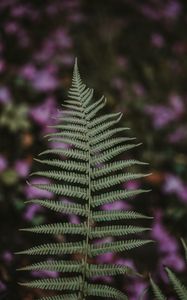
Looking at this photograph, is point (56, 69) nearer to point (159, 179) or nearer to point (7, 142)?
point (7, 142)

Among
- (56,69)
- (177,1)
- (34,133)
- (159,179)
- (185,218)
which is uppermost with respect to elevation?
(177,1)

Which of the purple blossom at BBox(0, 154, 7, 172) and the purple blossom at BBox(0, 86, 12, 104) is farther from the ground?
the purple blossom at BBox(0, 86, 12, 104)

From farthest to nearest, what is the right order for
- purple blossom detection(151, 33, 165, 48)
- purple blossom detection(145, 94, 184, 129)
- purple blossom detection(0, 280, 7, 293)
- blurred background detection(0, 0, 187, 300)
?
purple blossom detection(151, 33, 165, 48), purple blossom detection(145, 94, 184, 129), blurred background detection(0, 0, 187, 300), purple blossom detection(0, 280, 7, 293)

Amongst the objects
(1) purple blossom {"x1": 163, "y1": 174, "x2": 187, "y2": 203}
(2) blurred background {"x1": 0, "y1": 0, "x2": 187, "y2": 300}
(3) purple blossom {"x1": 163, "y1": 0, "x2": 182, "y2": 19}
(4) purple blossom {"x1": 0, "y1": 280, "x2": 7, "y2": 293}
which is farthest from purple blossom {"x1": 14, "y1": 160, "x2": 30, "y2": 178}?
(3) purple blossom {"x1": 163, "y1": 0, "x2": 182, "y2": 19}

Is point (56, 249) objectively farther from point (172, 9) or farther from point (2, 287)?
point (172, 9)

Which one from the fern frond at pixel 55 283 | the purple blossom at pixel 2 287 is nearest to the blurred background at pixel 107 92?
the purple blossom at pixel 2 287

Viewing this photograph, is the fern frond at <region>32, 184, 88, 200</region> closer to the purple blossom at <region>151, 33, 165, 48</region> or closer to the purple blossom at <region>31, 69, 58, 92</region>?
the purple blossom at <region>31, 69, 58, 92</region>

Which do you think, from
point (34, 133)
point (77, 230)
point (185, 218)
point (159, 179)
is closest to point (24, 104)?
point (34, 133)

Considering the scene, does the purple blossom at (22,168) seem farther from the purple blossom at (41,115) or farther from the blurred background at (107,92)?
the purple blossom at (41,115)
